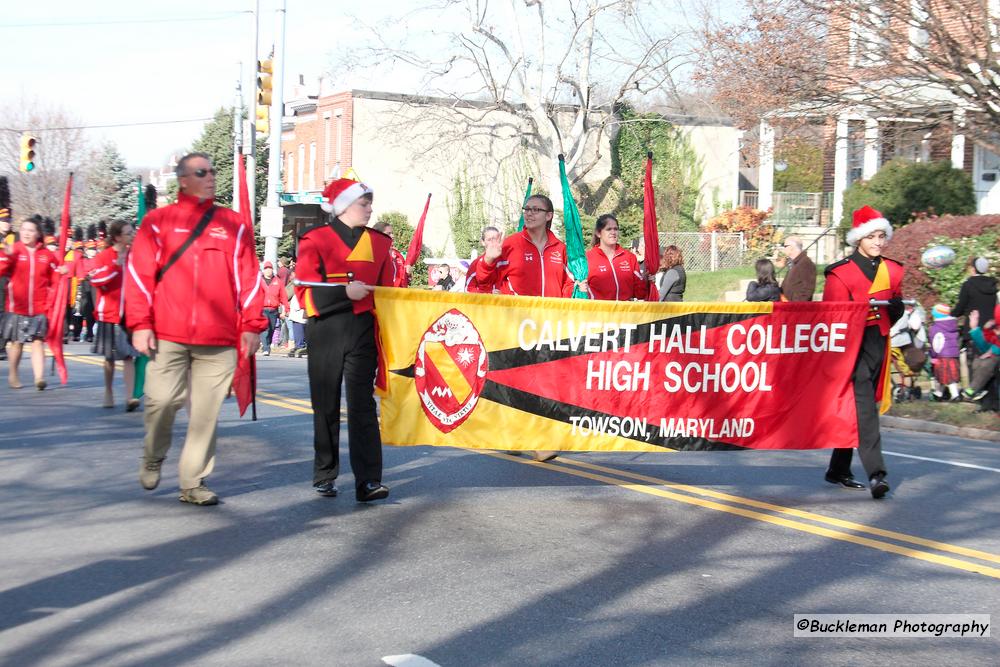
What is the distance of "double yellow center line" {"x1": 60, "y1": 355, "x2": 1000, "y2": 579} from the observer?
278 inches

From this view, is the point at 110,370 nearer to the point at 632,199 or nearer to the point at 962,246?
the point at 962,246

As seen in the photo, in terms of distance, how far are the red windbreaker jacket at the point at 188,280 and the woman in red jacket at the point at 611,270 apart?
3608mm

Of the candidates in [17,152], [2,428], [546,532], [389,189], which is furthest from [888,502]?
[17,152]

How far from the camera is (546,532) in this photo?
24.1 ft

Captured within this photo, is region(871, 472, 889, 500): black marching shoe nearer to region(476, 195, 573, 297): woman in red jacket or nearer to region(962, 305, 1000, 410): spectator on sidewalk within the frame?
region(476, 195, 573, 297): woman in red jacket

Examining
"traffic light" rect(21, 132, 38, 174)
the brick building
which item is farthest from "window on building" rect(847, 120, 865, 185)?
"traffic light" rect(21, 132, 38, 174)

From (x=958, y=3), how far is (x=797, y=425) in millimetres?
12624

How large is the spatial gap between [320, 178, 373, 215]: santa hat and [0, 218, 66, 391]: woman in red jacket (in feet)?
26.8

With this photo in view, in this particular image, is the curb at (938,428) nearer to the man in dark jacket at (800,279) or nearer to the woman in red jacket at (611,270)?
the man in dark jacket at (800,279)

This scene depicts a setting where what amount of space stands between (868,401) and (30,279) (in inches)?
415

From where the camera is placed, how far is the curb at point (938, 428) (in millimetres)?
13914

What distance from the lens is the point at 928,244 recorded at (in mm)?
21125

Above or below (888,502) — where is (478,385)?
above

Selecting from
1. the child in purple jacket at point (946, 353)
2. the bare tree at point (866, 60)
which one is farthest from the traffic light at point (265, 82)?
the child in purple jacket at point (946, 353)
